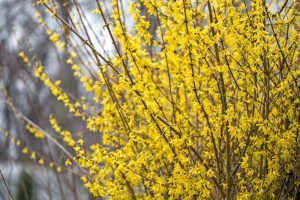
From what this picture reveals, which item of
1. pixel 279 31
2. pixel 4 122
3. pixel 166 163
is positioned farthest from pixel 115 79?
pixel 4 122

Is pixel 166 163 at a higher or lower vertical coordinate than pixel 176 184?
higher

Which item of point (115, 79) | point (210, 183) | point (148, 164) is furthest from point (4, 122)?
point (210, 183)

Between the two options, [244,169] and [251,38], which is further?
[244,169]

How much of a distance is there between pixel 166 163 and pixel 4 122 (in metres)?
6.66

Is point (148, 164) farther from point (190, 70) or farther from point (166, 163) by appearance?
point (190, 70)

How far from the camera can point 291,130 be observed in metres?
4.41

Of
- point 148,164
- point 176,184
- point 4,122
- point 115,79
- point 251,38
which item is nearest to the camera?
point 251,38

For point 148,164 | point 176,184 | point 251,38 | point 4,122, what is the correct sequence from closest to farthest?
point 251,38 < point 176,184 < point 148,164 < point 4,122

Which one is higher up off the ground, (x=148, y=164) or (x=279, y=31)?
(x=279, y=31)

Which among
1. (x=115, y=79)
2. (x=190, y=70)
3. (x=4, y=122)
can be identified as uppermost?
(x=4, y=122)

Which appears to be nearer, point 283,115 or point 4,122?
point 283,115

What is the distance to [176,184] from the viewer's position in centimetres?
456

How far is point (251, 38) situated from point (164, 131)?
0.98 metres

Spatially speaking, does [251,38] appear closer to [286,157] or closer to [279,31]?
[279,31]
